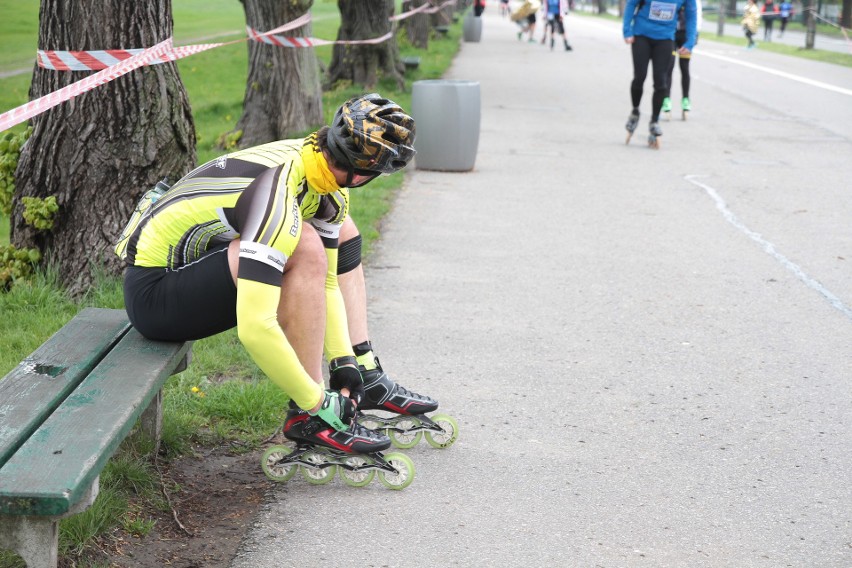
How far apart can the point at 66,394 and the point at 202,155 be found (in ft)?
24.5

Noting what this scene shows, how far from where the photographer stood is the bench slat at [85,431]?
254 centimetres

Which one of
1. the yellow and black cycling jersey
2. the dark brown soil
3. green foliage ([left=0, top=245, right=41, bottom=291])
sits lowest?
the dark brown soil

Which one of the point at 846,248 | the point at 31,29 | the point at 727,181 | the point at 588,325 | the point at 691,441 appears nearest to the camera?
the point at 691,441

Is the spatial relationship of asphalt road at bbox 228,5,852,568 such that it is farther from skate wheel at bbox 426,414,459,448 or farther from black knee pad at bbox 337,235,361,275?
black knee pad at bbox 337,235,361,275

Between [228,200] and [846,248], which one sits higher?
[228,200]

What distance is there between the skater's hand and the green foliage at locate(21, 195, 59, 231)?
2316 millimetres

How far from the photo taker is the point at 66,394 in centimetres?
325

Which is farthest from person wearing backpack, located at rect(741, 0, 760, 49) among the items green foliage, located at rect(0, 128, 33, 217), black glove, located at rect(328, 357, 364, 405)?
black glove, located at rect(328, 357, 364, 405)

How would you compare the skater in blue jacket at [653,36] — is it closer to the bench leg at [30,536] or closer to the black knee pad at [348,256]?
the black knee pad at [348,256]

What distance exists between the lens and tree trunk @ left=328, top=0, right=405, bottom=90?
1644 cm

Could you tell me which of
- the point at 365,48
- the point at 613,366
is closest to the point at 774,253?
the point at 613,366

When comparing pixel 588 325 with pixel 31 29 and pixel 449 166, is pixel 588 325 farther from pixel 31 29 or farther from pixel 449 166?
pixel 31 29

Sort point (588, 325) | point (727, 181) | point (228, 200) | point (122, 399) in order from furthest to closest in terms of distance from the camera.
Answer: point (727, 181), point (588, 325), point (228, 200), point (122, 399)

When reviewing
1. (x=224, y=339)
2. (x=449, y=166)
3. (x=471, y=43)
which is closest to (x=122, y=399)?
(x=224, y=339)
